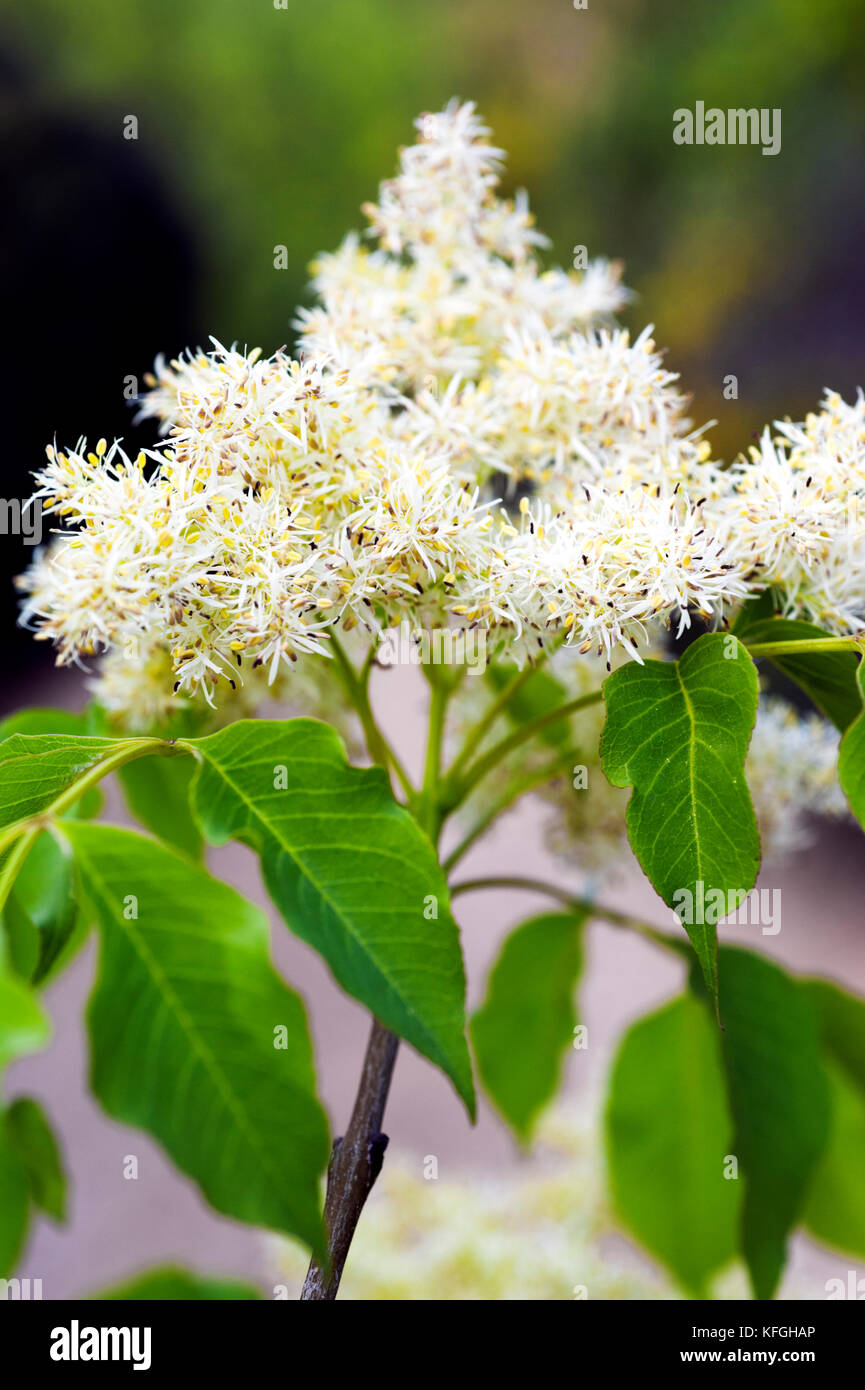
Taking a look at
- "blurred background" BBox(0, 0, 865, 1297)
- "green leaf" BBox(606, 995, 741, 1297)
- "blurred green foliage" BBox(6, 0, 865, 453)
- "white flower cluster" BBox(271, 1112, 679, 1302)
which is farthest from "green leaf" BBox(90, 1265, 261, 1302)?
"blurred green foliage" BBox(6, 0, 865, 453)

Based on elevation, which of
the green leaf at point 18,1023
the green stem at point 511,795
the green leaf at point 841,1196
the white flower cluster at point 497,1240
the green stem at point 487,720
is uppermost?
the green stem at point 487,720

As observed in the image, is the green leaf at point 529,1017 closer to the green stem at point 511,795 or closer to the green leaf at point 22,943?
the green stem at point 511,795

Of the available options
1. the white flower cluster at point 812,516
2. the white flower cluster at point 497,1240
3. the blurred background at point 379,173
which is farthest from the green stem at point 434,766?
the blurred background at point 379,173

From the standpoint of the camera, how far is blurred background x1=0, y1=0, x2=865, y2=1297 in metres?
1.62

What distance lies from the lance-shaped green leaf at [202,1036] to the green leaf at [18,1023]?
0.16 feet

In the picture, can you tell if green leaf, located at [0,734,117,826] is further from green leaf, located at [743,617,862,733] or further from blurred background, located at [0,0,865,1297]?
blurred background, located at [0,0,865,1297]

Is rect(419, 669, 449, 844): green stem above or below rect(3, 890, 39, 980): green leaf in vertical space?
above

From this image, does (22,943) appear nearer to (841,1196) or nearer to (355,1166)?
(355,1166)

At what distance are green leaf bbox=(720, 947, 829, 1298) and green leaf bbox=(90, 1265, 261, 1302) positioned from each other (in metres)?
0.27

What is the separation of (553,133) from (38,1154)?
5.80ft

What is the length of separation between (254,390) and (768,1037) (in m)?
0.30

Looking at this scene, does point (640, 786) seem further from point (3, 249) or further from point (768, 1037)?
point (3, 249)

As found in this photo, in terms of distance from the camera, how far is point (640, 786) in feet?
0.91

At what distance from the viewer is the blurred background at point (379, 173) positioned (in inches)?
63.8
